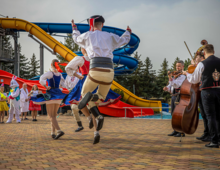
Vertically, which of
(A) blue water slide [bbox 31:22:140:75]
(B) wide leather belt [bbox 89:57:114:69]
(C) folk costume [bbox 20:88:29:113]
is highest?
(A) blue water slide [bbox 31:22:140:75]

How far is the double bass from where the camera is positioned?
4.45 metres

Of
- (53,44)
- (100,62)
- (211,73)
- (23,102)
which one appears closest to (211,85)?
(211,73)

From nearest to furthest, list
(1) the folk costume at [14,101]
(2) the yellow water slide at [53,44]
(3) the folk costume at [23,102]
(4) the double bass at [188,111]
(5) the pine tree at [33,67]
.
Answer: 1. (4) the double bass at [188,111]
2. (1) the folk costume at [14,101]
3. (3) the folk costume at [23,102]
4. (2) the yellow water slide at [53,44]
5. (5) the pine tree at [33,67]

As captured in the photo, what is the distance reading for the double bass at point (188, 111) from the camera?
4453 mm

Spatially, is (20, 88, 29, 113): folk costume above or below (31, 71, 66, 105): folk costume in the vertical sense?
below

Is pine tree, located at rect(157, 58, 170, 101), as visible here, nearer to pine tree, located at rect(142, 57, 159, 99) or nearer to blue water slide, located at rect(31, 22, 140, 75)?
pine tree, located at rect(142, 57, 159, 99)

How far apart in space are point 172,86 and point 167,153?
2804 mm

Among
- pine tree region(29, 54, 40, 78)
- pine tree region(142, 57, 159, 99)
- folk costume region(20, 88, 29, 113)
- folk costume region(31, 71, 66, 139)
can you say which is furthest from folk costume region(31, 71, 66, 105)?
pine tree region(29, 54, 40, 78)

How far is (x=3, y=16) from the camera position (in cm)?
2191

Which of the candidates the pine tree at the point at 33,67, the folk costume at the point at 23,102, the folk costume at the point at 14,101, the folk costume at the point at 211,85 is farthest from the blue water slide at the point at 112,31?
the pine tree at the point at 33,67

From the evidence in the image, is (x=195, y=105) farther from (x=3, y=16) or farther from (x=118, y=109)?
(x=3, y=16)

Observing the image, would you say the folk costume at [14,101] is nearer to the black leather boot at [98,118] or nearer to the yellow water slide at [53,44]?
the black leather boot at [98,118]

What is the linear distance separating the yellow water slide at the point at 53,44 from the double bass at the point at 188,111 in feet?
43.6

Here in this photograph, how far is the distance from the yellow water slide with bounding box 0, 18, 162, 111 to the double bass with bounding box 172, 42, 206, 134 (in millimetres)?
13276
